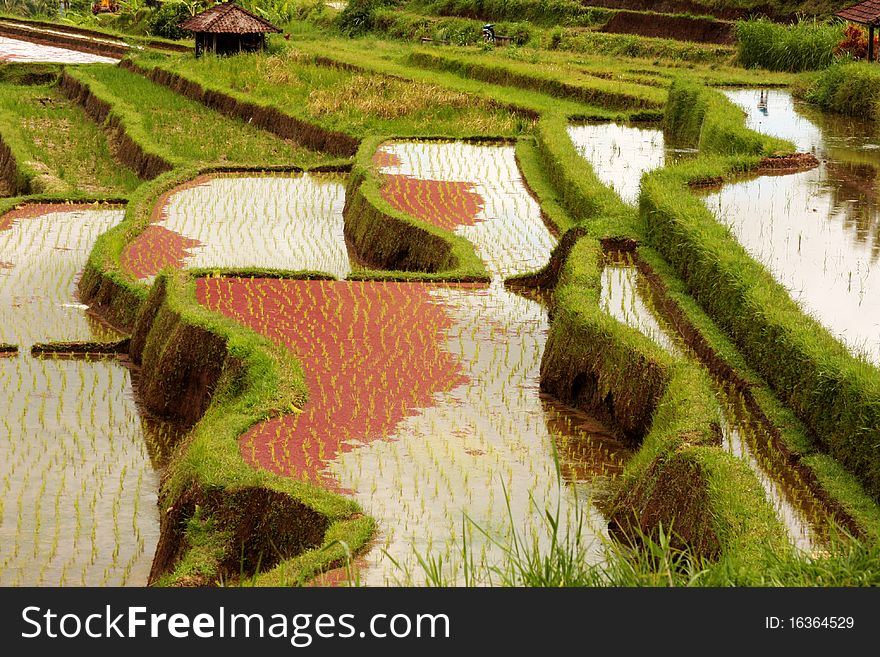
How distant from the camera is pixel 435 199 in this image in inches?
508

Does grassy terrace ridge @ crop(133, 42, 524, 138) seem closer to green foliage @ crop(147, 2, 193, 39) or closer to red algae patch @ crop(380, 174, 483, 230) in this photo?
red algae patch @ crop(380, 174, 483, 230)

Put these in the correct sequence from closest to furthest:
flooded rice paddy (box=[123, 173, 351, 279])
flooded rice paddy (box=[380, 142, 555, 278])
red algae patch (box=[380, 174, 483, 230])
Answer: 1. flooded rice paddy (box=[380, 142, 555, 278])
2. flooded rice paddy (box=[123, 173, 351, 279])
3. red algae patch (box=[380, 174, 483, 230])

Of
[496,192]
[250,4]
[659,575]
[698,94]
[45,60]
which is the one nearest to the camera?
[659,575]

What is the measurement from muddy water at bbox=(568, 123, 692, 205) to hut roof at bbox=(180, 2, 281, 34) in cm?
940

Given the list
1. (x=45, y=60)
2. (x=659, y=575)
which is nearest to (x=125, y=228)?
(x=659, y=575)

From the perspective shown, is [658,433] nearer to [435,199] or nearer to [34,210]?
[435,199]

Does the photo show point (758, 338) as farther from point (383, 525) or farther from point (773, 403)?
point (383, 525)

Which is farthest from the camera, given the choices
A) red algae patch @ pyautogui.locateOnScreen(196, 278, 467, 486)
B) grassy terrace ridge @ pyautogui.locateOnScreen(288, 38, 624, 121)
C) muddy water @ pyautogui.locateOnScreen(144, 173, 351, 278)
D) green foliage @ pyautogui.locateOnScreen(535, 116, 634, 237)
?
grassy terrace ridge @ pyautogui.locateOnScreen(288, 38, 624, 121)

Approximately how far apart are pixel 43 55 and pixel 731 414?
2626 cm

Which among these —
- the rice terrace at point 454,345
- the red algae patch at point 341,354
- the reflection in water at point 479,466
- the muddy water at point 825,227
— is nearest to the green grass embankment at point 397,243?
the rice terrace at point 454,345

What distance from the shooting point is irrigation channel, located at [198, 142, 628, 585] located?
5695mm

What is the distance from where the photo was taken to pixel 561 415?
7.47 m

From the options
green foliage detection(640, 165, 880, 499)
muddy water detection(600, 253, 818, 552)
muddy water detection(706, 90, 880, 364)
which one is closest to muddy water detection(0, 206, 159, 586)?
muddy water detection(600, 253, 818, 552)

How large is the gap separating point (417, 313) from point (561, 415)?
179 centimetres
